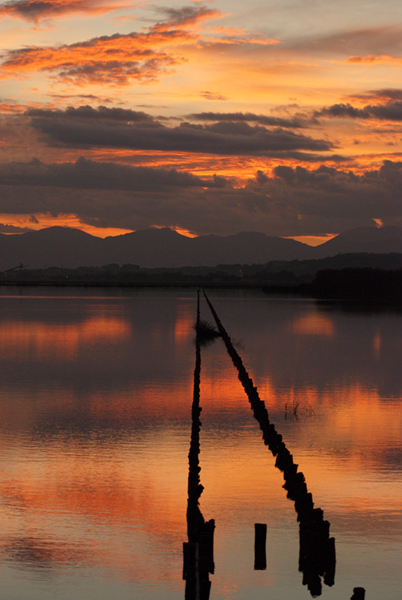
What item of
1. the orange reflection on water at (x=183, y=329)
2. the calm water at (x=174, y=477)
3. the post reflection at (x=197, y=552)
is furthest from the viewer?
the orange reflection on water at (x=183, y=329)

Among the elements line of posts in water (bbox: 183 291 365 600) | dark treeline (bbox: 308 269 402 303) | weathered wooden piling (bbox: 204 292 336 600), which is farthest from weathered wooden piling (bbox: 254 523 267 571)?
dark treeline (bbox: 308 269 402 303)

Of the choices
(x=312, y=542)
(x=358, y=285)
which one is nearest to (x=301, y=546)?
(x=312, y=542)

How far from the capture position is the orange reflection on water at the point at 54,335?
34.0 meters

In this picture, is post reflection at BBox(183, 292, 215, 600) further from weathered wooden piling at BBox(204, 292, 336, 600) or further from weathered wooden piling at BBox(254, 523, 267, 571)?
weathered wooden piling at BBox(204, 292, 336, 600)

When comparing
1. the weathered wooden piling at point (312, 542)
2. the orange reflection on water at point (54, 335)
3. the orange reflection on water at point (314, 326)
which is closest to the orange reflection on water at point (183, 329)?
the orange reflection on water at point (54, 335)

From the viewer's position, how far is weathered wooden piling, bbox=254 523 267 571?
8.14 meters

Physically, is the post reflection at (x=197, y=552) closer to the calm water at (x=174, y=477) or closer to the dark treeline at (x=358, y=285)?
the calm water at (x=174, y=477)

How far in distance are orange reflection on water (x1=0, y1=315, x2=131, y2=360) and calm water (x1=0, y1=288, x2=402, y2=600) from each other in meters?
6.03

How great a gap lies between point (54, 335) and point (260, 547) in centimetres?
3562

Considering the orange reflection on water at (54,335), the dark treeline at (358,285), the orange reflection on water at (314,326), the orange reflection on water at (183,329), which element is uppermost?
the dark treeline at (358,285)

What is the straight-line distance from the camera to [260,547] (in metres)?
8.34

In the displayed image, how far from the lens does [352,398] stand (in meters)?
21.4

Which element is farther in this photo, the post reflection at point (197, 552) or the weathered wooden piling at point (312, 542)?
the weathered wooden piling at point (312, 542)

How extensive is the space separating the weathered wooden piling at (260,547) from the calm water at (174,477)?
→ 0.26 ft
